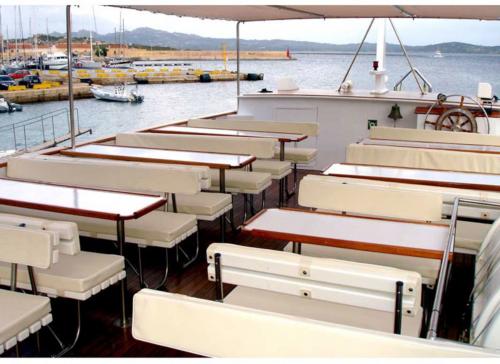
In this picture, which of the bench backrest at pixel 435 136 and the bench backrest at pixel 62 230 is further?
the bench backrest at pixel 435 136

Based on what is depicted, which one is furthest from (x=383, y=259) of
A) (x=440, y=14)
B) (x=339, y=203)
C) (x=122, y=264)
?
(x=440, y=14)

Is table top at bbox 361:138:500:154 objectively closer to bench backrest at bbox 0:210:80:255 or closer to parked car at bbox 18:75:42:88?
bench backrest at bbox 0:210:80:255

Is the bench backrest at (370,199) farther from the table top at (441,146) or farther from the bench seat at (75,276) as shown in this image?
the table top at (441,146)

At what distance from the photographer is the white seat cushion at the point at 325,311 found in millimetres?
1885

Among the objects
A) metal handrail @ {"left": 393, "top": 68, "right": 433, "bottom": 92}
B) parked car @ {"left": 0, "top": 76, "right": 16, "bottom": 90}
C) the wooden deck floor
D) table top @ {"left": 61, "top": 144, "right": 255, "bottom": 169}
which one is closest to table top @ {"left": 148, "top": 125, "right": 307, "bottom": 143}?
table top @ {"left": 61, "top": 144, "right": 255, "bottom": 169}

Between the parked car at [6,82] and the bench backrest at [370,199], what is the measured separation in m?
29.3

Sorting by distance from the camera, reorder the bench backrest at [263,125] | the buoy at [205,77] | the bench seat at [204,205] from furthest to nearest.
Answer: the buoy at [205,77] → the bench backrest at [263,125] → the bench seat at [204,205]

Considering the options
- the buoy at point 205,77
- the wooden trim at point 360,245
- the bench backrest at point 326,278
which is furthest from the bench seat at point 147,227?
the buoy at point 205,77

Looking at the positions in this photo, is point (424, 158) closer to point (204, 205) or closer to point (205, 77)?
point (204, 205)

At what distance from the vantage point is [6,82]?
96.5 feet

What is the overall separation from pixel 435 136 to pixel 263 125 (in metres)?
1.54

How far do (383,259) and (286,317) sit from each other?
1.24 meters

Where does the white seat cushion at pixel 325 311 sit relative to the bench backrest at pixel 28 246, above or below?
below

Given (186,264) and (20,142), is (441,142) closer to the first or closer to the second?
(186,264)
